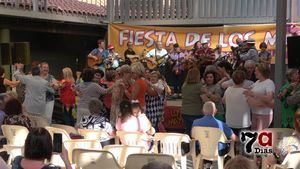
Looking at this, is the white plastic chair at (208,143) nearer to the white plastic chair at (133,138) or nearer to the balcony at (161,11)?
the white plastic chair at (133,138)

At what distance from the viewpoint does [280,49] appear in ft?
23.2

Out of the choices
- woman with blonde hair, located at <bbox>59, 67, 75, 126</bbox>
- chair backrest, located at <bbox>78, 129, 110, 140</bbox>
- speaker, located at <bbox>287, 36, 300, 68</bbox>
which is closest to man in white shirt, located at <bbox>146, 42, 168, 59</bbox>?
woman with blonde hair, located at <bbox>59, 67, 75, 126</bbox>

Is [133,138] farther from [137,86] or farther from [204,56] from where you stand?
[204,56]

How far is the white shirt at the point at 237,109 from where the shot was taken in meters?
7.00

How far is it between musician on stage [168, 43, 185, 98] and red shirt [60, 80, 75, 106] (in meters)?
3.79

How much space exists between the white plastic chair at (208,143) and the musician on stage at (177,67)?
6.83 metres

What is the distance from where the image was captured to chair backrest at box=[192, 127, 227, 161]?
6.32 m

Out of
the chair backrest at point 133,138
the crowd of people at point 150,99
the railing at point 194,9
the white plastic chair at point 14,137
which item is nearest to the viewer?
the white plastic chair at point 14,137

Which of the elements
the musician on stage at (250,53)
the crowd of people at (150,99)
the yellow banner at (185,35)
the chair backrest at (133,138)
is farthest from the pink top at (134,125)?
the yellow banner at (185,35)

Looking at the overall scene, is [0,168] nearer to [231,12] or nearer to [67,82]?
[67,82]

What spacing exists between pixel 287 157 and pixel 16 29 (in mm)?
11890

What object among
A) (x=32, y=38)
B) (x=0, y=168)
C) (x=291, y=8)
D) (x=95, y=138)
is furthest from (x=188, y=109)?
(x=32, y=38)

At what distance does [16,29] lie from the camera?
1535 centimetres

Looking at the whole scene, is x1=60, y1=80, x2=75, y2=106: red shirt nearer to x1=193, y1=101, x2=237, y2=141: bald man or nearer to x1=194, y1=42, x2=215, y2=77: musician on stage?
x1=194, y1=42, x2=215, y2=77: musician on stage
